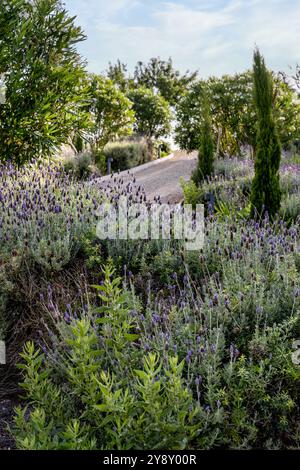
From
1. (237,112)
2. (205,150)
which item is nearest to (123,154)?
(237,112)

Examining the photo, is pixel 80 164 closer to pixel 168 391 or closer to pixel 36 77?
pixel 36 77

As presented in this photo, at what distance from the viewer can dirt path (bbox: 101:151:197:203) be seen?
40.6ft

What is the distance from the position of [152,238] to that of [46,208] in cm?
125

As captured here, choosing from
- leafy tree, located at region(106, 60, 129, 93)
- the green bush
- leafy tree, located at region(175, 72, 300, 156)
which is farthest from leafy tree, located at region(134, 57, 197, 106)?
the green bush

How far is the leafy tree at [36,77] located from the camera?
35.2ft

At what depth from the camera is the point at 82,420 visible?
3123mm

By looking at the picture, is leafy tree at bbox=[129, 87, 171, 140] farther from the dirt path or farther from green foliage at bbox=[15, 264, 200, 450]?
green foliage at bbox=[15, 264, 200, 450]

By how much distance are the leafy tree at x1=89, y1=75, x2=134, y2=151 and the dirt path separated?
1848 millimetres

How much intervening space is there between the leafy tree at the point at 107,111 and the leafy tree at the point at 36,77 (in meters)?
6.56

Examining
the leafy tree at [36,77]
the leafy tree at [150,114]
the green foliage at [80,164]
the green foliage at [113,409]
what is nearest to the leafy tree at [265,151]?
the leafy tree at [36,77]

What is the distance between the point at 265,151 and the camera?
A: 8.10 m

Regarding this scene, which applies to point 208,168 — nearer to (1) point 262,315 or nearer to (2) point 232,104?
(2) point 232,104

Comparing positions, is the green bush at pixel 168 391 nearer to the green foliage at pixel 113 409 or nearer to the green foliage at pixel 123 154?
the green foliage at pixel 113 409
